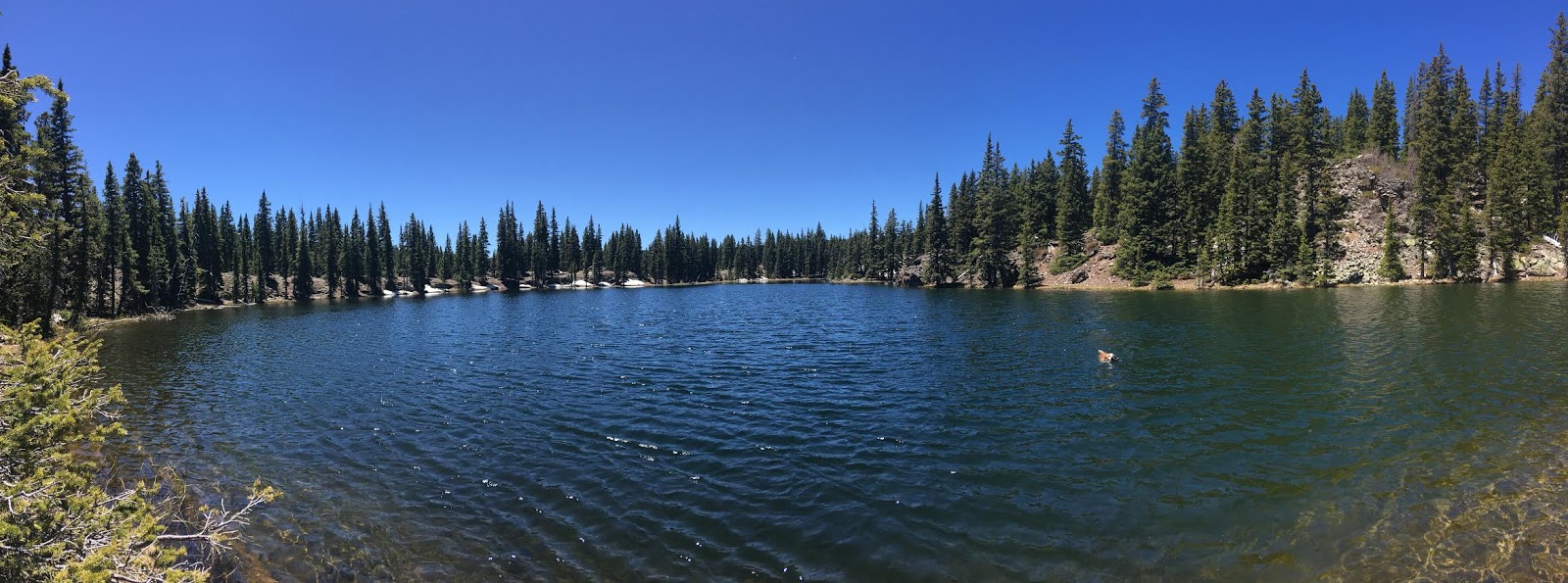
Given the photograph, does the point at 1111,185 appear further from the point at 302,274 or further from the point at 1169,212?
the point at 302,274

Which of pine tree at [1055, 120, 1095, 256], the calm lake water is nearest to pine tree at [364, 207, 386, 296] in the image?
the calm lake water

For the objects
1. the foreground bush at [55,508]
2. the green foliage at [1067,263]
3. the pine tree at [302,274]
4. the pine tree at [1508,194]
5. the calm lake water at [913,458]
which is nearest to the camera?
the foreground bush at [55,508]

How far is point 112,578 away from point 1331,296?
74183 mm

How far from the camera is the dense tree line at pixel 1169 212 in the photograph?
63.4m

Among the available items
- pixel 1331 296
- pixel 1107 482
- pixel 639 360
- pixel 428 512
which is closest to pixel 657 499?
pixel 428 512

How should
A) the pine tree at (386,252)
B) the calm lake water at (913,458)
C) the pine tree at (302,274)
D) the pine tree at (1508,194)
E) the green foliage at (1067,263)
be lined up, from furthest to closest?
the pine tree at (386,252), the pine tree at (302,274), the green foliage at (1067,263), the pine tree at (1508,194), the calm lake water at (913,458)

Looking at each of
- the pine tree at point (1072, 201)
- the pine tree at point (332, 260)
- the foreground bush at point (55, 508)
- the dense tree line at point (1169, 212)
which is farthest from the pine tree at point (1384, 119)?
the pine tree at point (332, 260)

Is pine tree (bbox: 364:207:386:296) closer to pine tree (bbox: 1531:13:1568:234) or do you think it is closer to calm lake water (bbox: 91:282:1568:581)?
calm lake water (bbox: 91:282:1568:581)

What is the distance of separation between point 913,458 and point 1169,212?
298 ft

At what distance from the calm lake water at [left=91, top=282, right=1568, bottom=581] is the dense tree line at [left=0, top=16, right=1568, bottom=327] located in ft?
70.1

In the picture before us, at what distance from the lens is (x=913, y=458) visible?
47.8 ft

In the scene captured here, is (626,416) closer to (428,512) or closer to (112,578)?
(428,512)

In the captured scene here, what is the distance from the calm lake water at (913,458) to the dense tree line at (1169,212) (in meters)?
21.4

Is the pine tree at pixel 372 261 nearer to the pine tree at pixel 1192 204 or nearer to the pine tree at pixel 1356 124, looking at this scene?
the pine tree at pixel 1192 204
